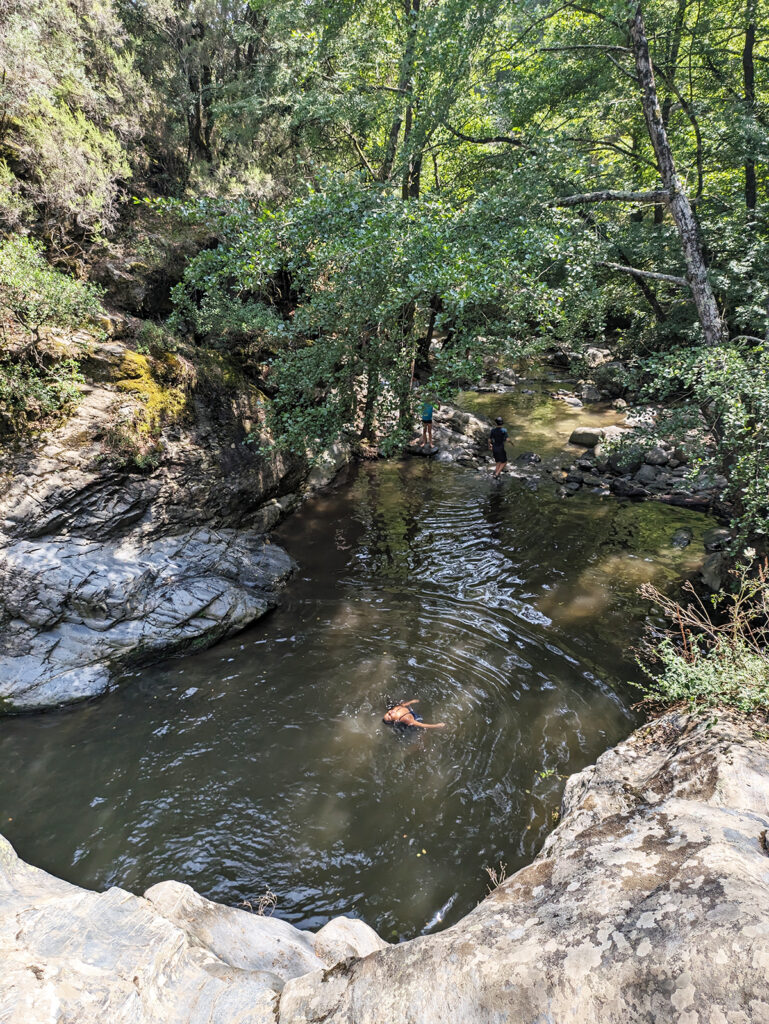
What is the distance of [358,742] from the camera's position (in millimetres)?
6188

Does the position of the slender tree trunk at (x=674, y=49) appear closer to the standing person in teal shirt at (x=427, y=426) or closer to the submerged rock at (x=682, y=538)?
the standing person in teal shirt at (x=427, y=426)

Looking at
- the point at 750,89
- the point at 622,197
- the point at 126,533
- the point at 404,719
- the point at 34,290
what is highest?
the point at 750,89

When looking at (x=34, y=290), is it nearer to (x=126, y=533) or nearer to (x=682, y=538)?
(x=126, y=533)

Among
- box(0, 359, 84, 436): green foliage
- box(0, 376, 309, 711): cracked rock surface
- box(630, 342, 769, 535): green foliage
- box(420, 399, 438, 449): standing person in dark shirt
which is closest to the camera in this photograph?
box(630, 342, 769, 535): green foliage

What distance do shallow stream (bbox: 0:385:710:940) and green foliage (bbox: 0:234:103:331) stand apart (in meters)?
5.92

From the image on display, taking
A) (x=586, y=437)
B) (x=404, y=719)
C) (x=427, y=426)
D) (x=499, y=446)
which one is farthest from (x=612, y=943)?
(x=586, y=437)

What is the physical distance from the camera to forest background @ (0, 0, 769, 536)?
842 cm

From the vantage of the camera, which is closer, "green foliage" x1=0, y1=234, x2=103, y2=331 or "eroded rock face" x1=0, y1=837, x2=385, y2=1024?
"eroded rock face" x1=0, y1=837, x2=385, y2=1024

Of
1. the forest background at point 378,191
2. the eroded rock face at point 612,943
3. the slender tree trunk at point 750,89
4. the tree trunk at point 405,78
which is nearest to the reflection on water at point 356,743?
the eroded rock face at point 612,943

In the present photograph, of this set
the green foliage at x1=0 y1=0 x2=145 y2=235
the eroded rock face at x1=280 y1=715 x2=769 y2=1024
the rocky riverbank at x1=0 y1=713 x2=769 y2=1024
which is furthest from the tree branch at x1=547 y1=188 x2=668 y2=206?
the green foliage at x1=0 y1=0 x2=145 y2=235

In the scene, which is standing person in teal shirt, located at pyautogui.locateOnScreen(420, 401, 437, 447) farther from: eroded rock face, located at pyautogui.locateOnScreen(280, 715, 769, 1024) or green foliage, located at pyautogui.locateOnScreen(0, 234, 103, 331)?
eroded rock face, located at pyautogui.locateOnScreen(280, 715, 769, 1024)

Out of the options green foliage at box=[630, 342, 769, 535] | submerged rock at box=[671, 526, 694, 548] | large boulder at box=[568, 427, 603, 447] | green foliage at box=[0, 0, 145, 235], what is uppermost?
green foliage at box=[0, 0, 145, 235]

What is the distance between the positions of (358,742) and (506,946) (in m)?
3.64

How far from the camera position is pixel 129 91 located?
12359 mm
